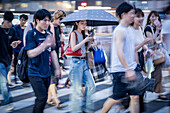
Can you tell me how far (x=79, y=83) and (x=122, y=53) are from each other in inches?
50.8

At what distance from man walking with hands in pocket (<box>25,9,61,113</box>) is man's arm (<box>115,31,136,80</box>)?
34.8 inches

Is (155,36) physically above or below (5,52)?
above

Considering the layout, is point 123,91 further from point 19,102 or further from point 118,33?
point 19,102

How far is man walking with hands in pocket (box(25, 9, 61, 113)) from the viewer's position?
3893 millimetres

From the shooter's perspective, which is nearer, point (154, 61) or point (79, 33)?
point (79, 33)

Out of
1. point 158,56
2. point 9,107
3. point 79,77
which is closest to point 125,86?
point 79,77

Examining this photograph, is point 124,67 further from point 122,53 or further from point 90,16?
point 90,16

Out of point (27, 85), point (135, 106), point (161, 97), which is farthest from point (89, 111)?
point (27, 85)

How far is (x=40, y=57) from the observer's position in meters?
3.96

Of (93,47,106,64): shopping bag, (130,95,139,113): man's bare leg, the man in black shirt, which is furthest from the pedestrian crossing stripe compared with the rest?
(130,95,139,113): man's bare leg

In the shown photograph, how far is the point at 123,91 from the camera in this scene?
4.00 m

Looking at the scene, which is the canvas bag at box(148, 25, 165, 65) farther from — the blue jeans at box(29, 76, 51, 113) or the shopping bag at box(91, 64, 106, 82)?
the blue jeans at box(29, 76, 51, 113)

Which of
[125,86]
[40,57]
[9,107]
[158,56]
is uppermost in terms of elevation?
[40,57]

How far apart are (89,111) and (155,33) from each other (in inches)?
87.3
